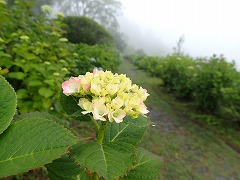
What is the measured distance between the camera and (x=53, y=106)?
2.89m

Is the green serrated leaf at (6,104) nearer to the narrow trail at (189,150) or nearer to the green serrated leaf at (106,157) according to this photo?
the green serrated leaf at (106,157)

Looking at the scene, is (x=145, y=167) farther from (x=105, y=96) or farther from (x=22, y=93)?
(x=22, y=93)

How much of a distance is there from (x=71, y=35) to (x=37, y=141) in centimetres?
1320

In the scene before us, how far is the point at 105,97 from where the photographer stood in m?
0.76

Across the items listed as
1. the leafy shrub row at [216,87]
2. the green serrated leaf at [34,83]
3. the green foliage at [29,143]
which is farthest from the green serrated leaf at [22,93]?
the leafy shrub row at [216,87]

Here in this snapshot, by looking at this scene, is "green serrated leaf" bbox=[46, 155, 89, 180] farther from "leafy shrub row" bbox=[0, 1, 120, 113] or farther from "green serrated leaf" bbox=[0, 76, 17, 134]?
"leafy shrub row" bbox=[0, 1, 120, 113]

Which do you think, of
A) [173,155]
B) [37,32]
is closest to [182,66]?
[173,155]

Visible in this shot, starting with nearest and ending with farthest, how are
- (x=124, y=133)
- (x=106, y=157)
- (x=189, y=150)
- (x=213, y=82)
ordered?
(x=106, y=157), (x=124, y=133), (x=189, y=150), (x=213, y=82)

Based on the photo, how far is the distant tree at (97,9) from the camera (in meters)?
38.6

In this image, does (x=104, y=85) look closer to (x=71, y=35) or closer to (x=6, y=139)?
(x=6, y=139)

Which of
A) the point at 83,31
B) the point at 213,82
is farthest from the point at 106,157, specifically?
the point at 83,31

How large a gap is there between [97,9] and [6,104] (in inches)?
1561

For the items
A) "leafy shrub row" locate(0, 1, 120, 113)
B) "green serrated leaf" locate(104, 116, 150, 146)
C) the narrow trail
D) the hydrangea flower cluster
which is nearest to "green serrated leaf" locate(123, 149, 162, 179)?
"green serrated leaf" locate(104, 116, 150, 146)

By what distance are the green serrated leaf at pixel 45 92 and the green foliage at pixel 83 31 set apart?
35.4 ft
